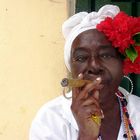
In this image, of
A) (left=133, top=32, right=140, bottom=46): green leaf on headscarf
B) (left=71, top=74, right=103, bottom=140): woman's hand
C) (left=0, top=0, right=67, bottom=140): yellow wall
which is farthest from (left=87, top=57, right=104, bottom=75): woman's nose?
(left=0, top=0, right=67, bottom=140): yellow wall

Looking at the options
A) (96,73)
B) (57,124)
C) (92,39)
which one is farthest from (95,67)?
(57,124)

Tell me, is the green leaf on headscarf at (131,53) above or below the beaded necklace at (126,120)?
above

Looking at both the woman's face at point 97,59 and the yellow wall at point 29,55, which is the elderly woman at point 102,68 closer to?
the woman's face at point 97,59

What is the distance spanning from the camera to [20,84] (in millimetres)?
2854

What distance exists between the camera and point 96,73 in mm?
2287

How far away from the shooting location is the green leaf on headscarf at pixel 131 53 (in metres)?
2.42

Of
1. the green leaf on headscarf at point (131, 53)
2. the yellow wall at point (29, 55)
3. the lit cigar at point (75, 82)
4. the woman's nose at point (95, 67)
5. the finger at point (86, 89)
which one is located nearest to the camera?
the lit cigar at point (75, 82)

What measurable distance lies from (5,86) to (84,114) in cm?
86

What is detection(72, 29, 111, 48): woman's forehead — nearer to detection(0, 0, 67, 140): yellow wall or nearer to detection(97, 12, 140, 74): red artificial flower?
detection(97, 12, 140, 74): red artificial flower

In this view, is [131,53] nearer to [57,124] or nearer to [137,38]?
[137,38]

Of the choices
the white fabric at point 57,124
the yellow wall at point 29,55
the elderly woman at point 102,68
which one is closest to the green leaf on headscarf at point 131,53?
the elderly woman at point 102,68

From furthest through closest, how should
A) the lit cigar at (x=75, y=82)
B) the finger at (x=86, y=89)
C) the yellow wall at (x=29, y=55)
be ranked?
1. the yellow wall at (x=29, y=55)
2. the finger at (x=86, y=89)
3. the lit cigar at (x=75, y=82)

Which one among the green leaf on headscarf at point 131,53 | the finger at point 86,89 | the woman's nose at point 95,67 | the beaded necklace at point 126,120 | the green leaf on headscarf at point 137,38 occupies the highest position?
the green leaf on headscarf at point 137,38

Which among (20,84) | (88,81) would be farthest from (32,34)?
(88,81)
